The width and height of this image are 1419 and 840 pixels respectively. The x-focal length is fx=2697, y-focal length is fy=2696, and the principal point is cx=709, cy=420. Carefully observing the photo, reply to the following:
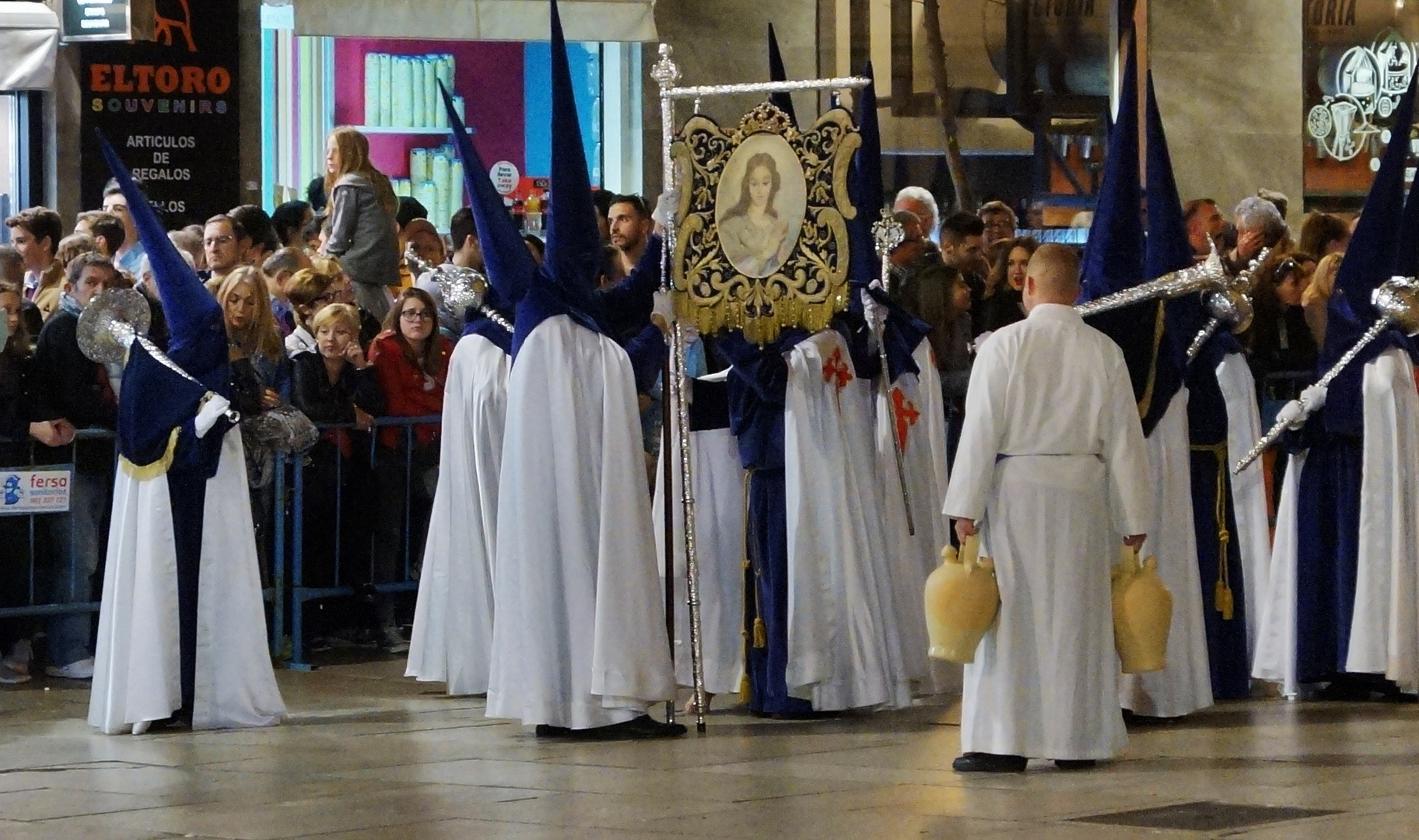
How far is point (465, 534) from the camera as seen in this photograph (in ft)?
43.1

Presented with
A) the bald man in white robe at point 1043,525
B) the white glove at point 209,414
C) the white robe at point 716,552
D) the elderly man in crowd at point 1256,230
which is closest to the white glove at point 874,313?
the white robe at point 716,552

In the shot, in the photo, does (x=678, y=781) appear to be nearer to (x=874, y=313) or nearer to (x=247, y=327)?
(x=874, y=313)

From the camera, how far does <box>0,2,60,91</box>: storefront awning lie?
18172 millimetres

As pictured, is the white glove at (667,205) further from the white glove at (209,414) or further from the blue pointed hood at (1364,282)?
the blue pointed hood at (1364,282)

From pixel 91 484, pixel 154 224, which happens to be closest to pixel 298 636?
pixel 91 484

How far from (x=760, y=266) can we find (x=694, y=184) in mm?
479

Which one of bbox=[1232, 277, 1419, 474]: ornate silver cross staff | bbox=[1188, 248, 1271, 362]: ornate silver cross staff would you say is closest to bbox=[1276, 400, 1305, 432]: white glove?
bbox=[1232, 277, 1419, 474]: ornate silver cross staff

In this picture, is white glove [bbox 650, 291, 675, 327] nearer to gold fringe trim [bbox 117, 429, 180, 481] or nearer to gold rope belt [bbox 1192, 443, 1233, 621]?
gold fringe trim [bbox 117, 429, 180, 481]

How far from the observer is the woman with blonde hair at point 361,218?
1567 centimetres

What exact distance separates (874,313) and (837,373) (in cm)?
39

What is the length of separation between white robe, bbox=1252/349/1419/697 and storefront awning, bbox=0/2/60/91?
9.63 m

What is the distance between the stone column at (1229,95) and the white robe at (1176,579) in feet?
32.4

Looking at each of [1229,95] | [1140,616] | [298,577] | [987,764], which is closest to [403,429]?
[298,577]

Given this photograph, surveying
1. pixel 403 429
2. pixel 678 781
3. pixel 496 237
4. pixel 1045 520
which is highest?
pixel 496 237
